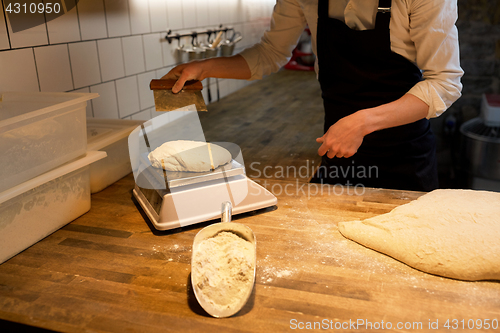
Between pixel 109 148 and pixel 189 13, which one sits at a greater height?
pixel 189 13

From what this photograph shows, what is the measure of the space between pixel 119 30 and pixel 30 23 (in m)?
0.42

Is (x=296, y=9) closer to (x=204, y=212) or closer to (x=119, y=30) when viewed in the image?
(x=119, y=30)

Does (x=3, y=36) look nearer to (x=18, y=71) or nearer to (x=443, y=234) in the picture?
(x=18, y=71)

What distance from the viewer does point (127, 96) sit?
1601 millimetres

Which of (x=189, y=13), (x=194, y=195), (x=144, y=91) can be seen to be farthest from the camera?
(x=189, y=13)

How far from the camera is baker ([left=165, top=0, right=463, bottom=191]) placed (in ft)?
3.26

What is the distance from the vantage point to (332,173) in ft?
4.66

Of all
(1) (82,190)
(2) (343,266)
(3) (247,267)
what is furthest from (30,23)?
(2) (343,266)

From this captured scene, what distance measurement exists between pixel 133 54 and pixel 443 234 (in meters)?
1.36

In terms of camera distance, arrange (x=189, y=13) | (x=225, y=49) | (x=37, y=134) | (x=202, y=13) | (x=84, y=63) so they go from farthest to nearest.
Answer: (x=225, y=49) → (x=202, y=13) → (x=189, y=13) → (x=84, y=63) → (x=37, y=134)

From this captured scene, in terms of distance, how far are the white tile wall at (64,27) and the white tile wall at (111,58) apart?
117 millimetres

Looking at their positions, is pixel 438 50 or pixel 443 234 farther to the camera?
pixel 438 50

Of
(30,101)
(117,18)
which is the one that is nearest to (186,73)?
Answer: (30,101)

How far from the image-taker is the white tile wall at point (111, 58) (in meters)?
1.44
